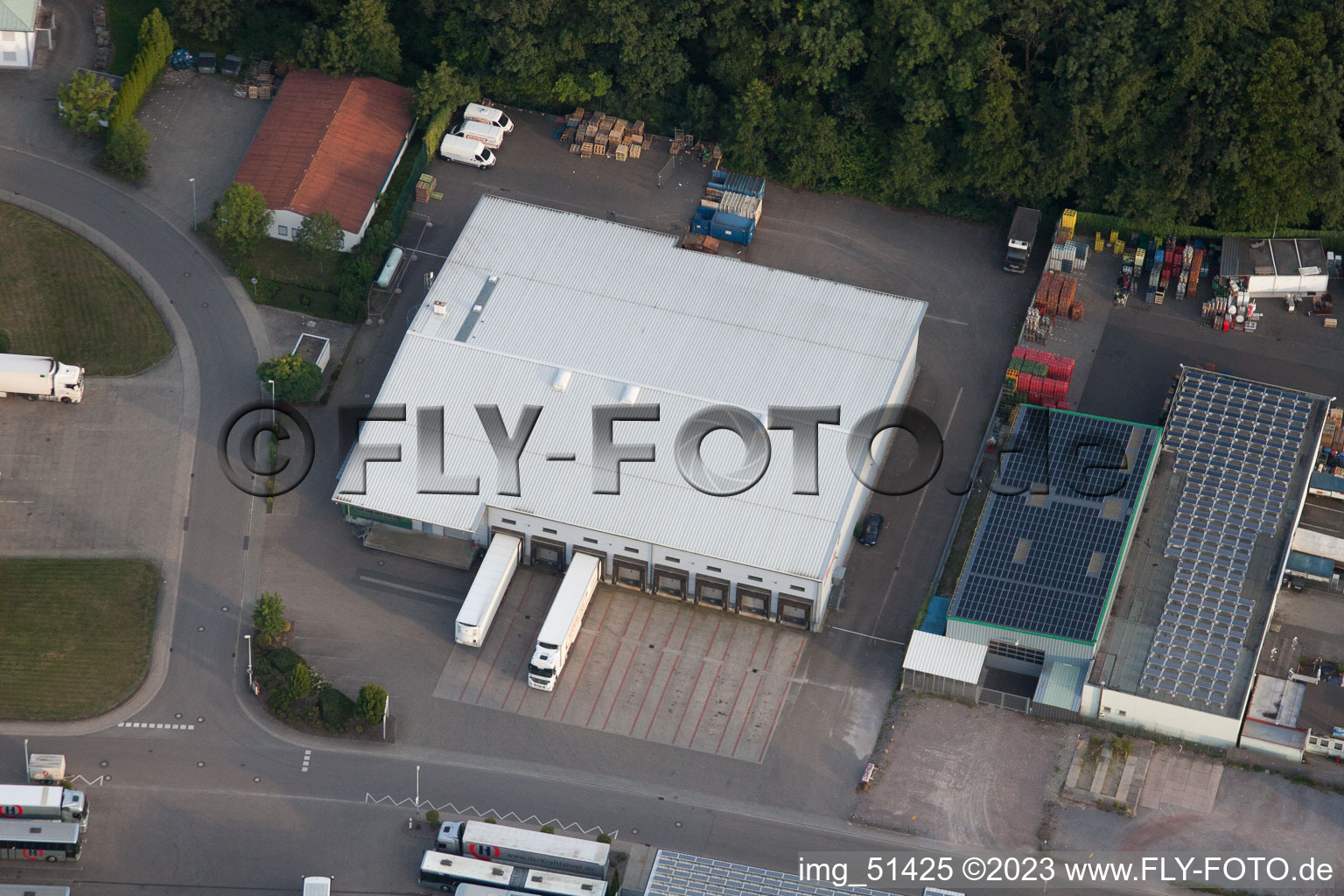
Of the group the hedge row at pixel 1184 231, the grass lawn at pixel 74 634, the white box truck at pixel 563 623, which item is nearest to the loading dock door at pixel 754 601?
the white box truck at pixel 563 623

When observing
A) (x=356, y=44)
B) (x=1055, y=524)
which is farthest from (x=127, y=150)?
(x=1055, y=524)

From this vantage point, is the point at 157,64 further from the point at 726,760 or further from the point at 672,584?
the point at 726,760

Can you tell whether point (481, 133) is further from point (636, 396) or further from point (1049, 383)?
point (1049, 383)

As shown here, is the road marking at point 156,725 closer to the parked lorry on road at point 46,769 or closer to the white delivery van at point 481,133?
the parked lorry on road at point 46,769

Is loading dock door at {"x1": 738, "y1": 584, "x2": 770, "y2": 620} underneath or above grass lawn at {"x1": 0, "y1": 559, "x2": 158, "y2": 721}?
above

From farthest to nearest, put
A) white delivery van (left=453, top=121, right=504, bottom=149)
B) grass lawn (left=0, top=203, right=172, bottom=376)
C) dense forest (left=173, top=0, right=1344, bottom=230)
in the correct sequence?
white delivery van (left=453, top=121, right=504, bottom=149) < dense forest (left=173, top=0, right=1344, bottom=230) < grass lawn (left=0, top=203, right=172, bottom=376)

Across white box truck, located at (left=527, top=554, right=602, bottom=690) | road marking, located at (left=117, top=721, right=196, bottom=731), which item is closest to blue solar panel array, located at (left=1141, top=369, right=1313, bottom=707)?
white box truck, located at (left=527, top=554, right=602, bottom=690)

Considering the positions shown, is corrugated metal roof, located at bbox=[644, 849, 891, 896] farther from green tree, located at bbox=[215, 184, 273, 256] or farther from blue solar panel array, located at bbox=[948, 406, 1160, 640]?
green tree, located at bbox=[215, 184, 273, 256]
